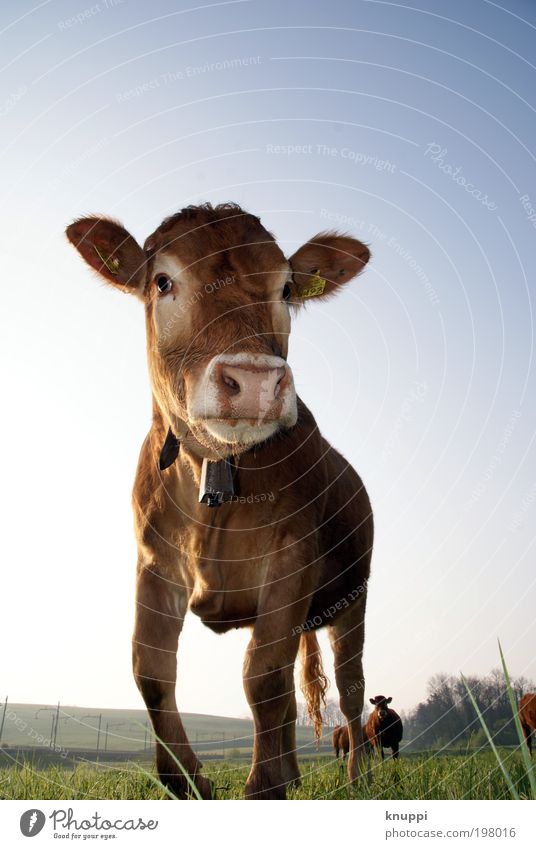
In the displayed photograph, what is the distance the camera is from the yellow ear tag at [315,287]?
19.6 ft

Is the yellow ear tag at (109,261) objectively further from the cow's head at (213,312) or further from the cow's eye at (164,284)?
the cow's eye at (164,284)

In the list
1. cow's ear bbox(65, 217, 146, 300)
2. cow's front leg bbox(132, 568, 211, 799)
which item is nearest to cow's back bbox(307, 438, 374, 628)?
cow's front leg bbox(132, 568, 211, 799)

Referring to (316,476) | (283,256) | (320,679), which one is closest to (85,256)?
(283,256)

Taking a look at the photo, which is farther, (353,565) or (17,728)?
(353,565)

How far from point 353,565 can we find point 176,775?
2597 mm

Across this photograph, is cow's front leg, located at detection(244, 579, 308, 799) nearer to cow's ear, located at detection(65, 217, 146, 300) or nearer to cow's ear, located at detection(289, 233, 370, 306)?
cow's ear, located at detection(65, 217, 146, 300)

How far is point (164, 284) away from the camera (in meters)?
4.86

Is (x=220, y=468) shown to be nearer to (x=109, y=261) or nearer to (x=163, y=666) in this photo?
(x=163, y=666)

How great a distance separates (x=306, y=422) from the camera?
17.7 feet

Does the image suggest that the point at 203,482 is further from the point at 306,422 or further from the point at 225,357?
the point at 306,422
